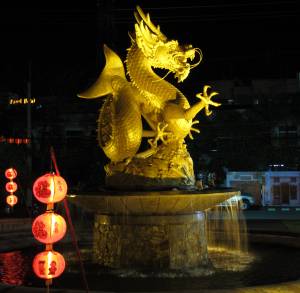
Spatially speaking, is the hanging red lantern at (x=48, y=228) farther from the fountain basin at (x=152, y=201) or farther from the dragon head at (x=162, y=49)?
the dragon head at (x=162, y=49)

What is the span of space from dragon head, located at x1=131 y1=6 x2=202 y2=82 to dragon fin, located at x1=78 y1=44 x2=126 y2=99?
0.75 meters

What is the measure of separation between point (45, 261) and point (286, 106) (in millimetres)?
28254

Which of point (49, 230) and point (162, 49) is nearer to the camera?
point (49, 230)

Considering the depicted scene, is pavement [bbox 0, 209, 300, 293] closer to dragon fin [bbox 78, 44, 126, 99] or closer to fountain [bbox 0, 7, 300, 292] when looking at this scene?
fountain [bbox 0, 7, 300, 292]

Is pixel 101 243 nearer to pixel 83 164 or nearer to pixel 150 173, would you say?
pixel 150 173

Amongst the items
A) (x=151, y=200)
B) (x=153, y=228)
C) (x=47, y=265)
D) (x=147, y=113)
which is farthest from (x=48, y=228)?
(x=147, y=113)

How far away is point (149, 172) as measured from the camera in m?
11.4

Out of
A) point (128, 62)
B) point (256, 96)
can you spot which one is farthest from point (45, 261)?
point (256, 96)

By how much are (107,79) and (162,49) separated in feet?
4.97

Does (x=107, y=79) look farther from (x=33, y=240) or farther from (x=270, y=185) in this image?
(x=270, y=185)

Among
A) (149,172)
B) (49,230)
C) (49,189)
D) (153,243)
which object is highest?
(149,172)

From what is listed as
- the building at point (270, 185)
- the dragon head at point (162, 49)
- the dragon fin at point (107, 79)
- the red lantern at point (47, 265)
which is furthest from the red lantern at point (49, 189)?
the building at point (270, 185)

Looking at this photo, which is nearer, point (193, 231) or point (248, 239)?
point (193, 231)

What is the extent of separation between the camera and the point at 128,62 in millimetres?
12523
